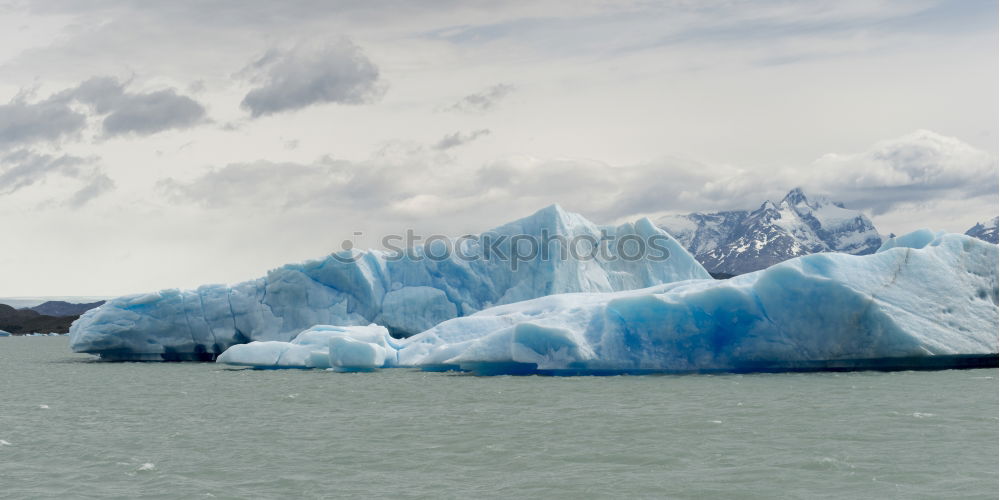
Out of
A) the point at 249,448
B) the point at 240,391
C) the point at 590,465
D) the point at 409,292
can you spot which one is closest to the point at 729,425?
the point at 590,465

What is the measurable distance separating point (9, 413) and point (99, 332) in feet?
59.7

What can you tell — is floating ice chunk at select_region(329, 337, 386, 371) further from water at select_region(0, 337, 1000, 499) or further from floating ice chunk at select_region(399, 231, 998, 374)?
water at select_region(0, 337, 1000, 499)

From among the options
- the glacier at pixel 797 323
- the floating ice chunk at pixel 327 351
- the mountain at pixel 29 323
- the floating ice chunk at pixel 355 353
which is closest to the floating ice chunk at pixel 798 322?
the glacier at pixel 797 323

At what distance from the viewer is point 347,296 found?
3741 cm

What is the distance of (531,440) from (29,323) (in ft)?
435

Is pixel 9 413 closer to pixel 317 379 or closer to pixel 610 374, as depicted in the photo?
pixel 317 379

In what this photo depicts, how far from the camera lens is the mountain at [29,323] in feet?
417

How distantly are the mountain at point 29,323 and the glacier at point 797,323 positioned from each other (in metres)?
119

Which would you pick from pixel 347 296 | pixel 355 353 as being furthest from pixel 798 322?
pixel 347 296

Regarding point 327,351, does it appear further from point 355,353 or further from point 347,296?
point 347,296

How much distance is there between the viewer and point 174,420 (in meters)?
16.8

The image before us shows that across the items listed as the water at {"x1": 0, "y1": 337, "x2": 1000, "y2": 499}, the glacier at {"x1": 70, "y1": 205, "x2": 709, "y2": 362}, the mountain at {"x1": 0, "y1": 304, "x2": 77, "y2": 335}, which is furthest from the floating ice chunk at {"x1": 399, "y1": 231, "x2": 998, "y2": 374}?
the mountain at {"x1": 0, "y1": 304, "x2": 77, "y2": 335}

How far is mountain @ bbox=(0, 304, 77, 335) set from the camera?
12719cm

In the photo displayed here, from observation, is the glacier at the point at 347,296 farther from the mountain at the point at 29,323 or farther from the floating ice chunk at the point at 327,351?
the mountain at the point at 29,323
